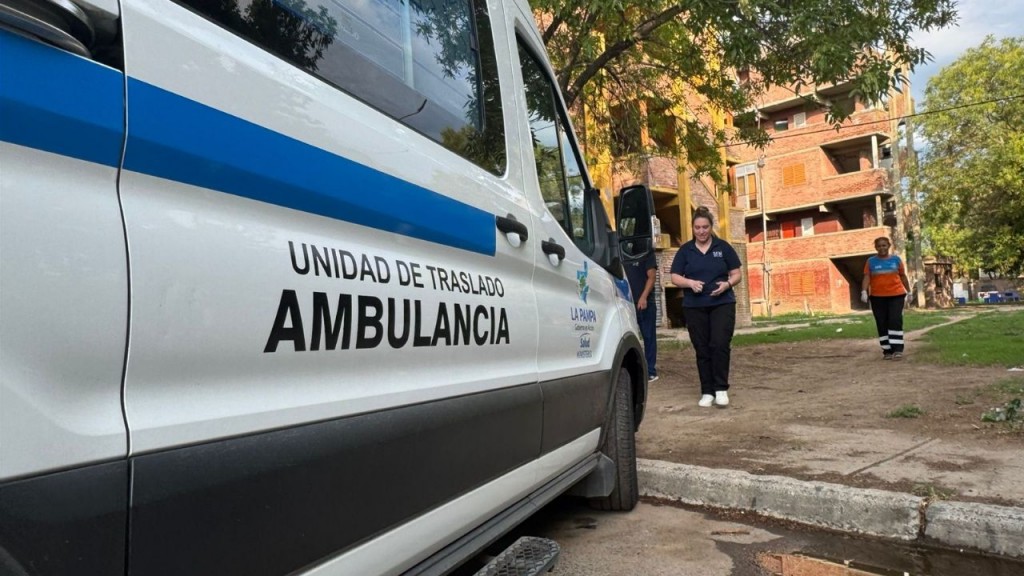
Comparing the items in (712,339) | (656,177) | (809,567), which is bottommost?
(809,567)

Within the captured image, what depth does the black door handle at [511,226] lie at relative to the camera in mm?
2213

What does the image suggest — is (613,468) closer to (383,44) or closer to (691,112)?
(383,44)

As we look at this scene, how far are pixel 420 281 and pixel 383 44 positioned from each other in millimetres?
690

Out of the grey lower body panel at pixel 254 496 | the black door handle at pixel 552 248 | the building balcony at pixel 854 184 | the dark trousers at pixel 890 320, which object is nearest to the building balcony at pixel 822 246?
the building balcony at pixel 854 184

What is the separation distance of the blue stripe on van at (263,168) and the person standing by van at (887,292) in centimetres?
849

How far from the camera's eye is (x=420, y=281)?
1729mm

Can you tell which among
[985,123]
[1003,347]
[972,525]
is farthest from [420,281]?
[985,123]

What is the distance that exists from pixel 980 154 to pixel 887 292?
24.5 m

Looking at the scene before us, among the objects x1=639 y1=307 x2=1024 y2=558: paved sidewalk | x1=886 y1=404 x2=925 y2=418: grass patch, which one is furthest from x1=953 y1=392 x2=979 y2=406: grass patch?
x1=639 y1=307 x2=1024 y2=558: paved sidewalk

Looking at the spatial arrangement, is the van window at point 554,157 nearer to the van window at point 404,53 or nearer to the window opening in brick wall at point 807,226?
the van window at point 404,53

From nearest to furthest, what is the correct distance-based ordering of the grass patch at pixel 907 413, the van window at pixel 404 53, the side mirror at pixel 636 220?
the van window at pixel 404 53 < the side mirror at pixel 636 220 < the grass patch at pixel 907 413

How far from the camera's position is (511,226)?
2.27 metres

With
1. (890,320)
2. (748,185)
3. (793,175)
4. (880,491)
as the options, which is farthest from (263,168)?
(748,185)

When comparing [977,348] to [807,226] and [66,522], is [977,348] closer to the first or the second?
[66,522]
